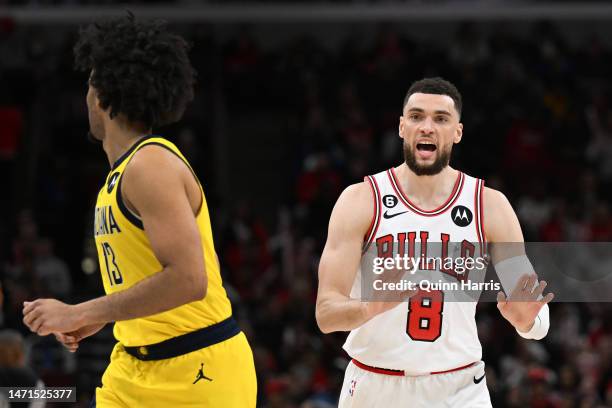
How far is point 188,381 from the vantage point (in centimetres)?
422

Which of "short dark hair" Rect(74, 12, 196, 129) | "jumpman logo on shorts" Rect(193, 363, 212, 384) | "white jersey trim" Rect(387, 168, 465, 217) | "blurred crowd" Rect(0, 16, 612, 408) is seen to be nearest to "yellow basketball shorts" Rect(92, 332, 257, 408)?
"jumpman logo on shorts" Rect(193, 363, 212, 384)

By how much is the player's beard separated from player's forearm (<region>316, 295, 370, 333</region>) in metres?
0.90

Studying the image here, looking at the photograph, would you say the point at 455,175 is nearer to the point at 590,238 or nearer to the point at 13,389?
the point at 13,389

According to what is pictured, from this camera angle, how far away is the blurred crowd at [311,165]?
38.7ft

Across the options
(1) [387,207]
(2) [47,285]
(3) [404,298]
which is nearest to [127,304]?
(3) [404,298]

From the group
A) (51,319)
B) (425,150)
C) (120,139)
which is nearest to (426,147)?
(425,150)

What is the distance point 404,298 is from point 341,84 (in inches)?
496

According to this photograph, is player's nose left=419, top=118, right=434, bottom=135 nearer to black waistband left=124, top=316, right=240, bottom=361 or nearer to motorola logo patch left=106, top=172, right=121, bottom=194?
black waistband left=124, top=316, right=240, bottom=361

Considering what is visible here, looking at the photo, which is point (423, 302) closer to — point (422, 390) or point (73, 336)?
point (422, 390)

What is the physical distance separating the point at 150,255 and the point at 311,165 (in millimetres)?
10849

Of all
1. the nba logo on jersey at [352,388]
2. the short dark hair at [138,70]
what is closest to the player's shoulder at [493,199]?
the nba logo on jersey at [352,388]

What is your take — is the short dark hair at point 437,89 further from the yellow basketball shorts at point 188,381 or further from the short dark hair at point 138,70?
the yellow basketball shorts at point 188,381

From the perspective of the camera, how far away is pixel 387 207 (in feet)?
17.7

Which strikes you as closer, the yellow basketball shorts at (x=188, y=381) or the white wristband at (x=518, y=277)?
the yellow basketball shorts at (x=188, y=381)
